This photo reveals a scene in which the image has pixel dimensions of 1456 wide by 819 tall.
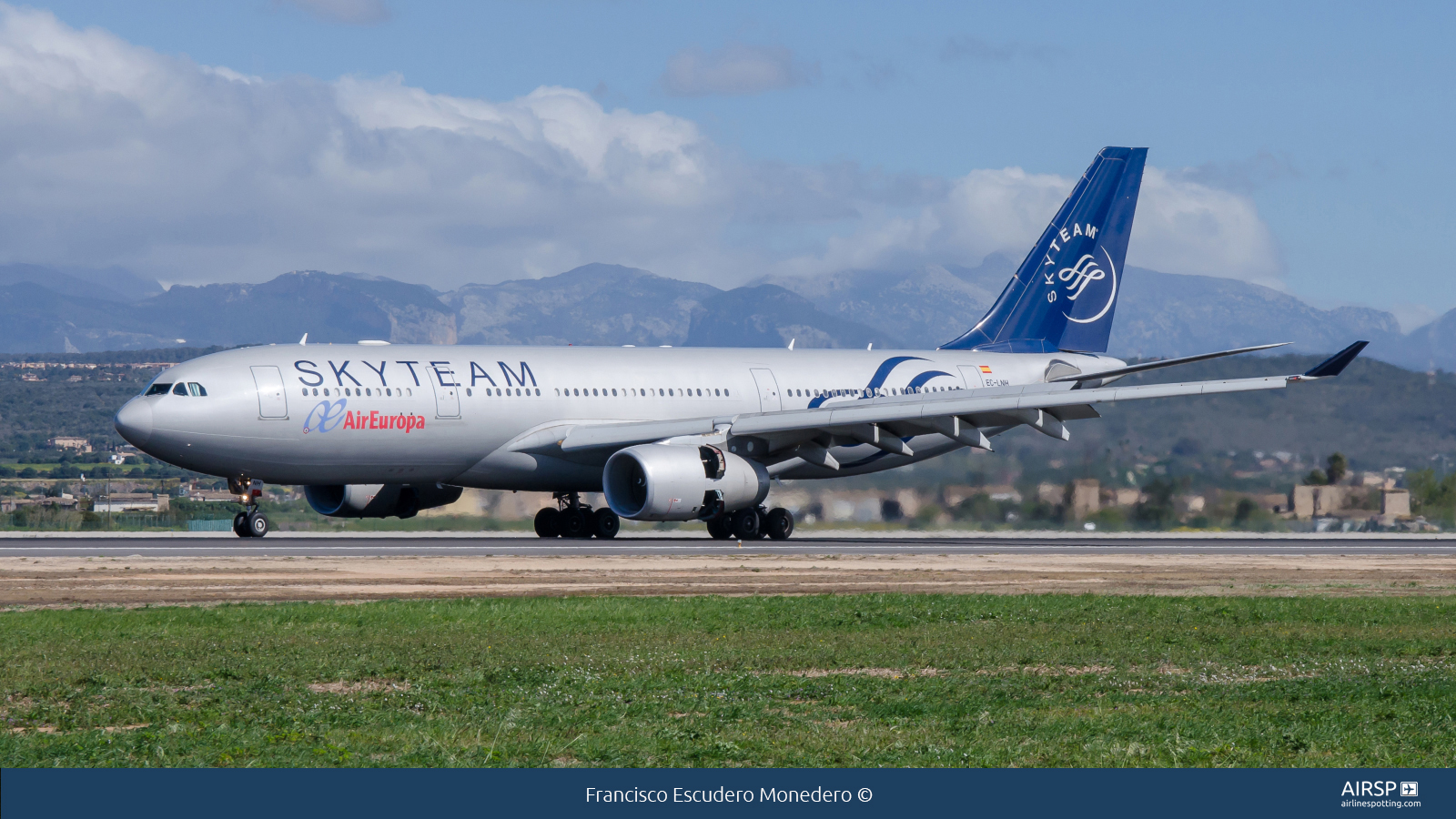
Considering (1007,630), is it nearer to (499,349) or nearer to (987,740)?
(987,740)

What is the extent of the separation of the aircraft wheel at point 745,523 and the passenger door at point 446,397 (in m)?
5.96

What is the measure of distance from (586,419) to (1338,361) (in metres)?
14.8

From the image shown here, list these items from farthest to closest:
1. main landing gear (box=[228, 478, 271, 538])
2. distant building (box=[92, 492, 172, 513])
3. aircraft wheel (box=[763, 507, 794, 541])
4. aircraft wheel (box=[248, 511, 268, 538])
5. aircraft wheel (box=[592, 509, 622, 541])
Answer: distant building (box=[92, 492, 172, 513]), aircraft wheel (box=[592, 509, 622, 541]), aircraft wheel (box=[763, 507, 794, 541]), aircraft wheel (box=[248, 511, 268, 538]), main landing gear (box=[228, 478, 271, 538])

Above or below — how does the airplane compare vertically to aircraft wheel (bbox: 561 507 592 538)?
above

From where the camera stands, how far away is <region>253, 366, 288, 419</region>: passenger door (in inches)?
1208

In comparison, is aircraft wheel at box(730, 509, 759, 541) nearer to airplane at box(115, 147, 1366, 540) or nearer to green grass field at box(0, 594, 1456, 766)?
airplane at box(115, 147, 1366, 540)

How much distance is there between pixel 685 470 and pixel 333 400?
22.0 ft

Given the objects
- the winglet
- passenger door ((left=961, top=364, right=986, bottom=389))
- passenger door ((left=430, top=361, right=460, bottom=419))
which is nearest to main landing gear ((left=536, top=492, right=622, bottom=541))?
passenger door ((left=430, top=361, right=460, bottom=419))

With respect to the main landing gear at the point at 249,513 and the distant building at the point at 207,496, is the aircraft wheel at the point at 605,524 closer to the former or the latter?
the main landing gear at the point at 249,513

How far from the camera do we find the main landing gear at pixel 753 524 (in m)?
33.8

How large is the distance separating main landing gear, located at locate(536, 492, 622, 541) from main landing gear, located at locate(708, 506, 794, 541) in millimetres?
2444

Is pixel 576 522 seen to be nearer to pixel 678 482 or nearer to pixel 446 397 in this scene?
pixel 446 397

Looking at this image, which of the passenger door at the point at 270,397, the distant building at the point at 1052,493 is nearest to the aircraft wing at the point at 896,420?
the distant building at the point at 1052,493

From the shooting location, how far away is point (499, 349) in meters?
35.0
